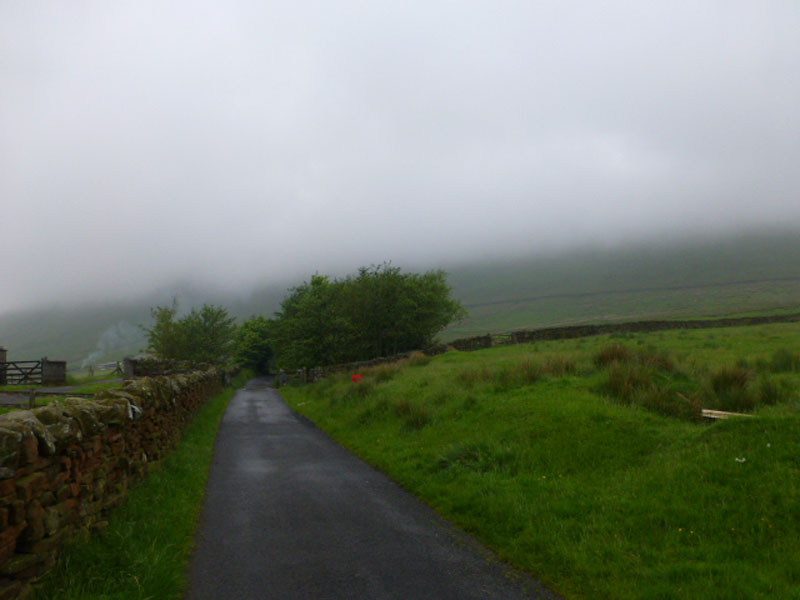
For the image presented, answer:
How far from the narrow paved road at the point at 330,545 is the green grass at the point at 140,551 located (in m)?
0.25

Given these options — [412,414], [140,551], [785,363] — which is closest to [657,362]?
[785,363]

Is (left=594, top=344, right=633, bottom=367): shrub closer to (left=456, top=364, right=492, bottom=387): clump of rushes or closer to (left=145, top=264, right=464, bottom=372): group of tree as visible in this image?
(left=456, top=364, right=492, bottom=387): clump of rushes

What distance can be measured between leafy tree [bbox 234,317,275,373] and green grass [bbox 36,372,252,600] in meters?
80.6

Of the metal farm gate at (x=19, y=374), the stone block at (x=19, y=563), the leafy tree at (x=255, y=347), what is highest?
the metal farm gate at (x=19, y=374)

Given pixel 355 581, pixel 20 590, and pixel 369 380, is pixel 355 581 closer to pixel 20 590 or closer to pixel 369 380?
pixel 20 590

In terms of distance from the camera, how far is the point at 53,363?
110ft

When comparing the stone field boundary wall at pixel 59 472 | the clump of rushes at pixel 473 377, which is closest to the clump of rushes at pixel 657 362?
the clump of rushes at pixel 473 377

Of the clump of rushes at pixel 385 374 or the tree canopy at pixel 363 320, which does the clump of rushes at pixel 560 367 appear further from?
the tree canopy at pixel 363 320

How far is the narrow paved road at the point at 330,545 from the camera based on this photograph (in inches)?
217

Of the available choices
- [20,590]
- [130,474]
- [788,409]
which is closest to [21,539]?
[20,590]

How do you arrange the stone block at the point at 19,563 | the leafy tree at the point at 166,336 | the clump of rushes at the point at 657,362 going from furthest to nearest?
the leafy tree at the point at 166,336, the clump of rushes at the point at 657,362, the stone block at the point at 19,563

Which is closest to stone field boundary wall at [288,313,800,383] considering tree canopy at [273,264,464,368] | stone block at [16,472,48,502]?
tree canopy at [273,264,464,368]

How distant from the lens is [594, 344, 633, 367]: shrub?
607 inches

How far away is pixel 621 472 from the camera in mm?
7848
